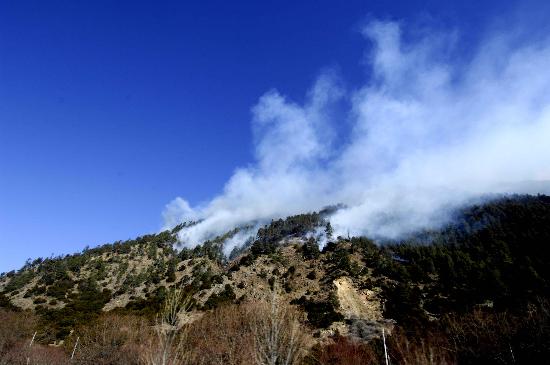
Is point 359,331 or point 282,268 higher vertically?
point 282,268

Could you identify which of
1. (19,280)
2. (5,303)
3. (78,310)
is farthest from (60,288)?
(78,310)

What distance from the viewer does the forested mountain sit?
43.3m

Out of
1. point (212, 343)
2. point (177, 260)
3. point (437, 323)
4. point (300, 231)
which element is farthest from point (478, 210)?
point (212, 343)

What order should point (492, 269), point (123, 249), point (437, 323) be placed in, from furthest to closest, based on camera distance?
point (123, 249) → point (492, 269) → point (437, 323)

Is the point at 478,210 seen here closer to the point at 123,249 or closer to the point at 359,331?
the point at 359,331

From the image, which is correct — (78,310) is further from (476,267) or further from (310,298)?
(476,267)

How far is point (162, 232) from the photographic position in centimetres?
14875

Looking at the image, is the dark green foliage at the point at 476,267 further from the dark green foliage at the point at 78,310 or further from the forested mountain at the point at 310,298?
the dark green foliage at the point at 78,310

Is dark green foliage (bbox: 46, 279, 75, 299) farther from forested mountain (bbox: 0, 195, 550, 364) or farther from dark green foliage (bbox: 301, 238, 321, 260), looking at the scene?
dark green foliage (bbox: 301, 238, 321, 260)

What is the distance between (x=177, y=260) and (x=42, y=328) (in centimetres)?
4724

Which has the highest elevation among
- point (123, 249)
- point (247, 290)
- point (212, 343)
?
point (123, 249)

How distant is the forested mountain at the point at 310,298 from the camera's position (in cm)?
4328

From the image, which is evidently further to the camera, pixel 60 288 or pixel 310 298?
pixel 60 288

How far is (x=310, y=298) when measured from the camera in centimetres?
7612
